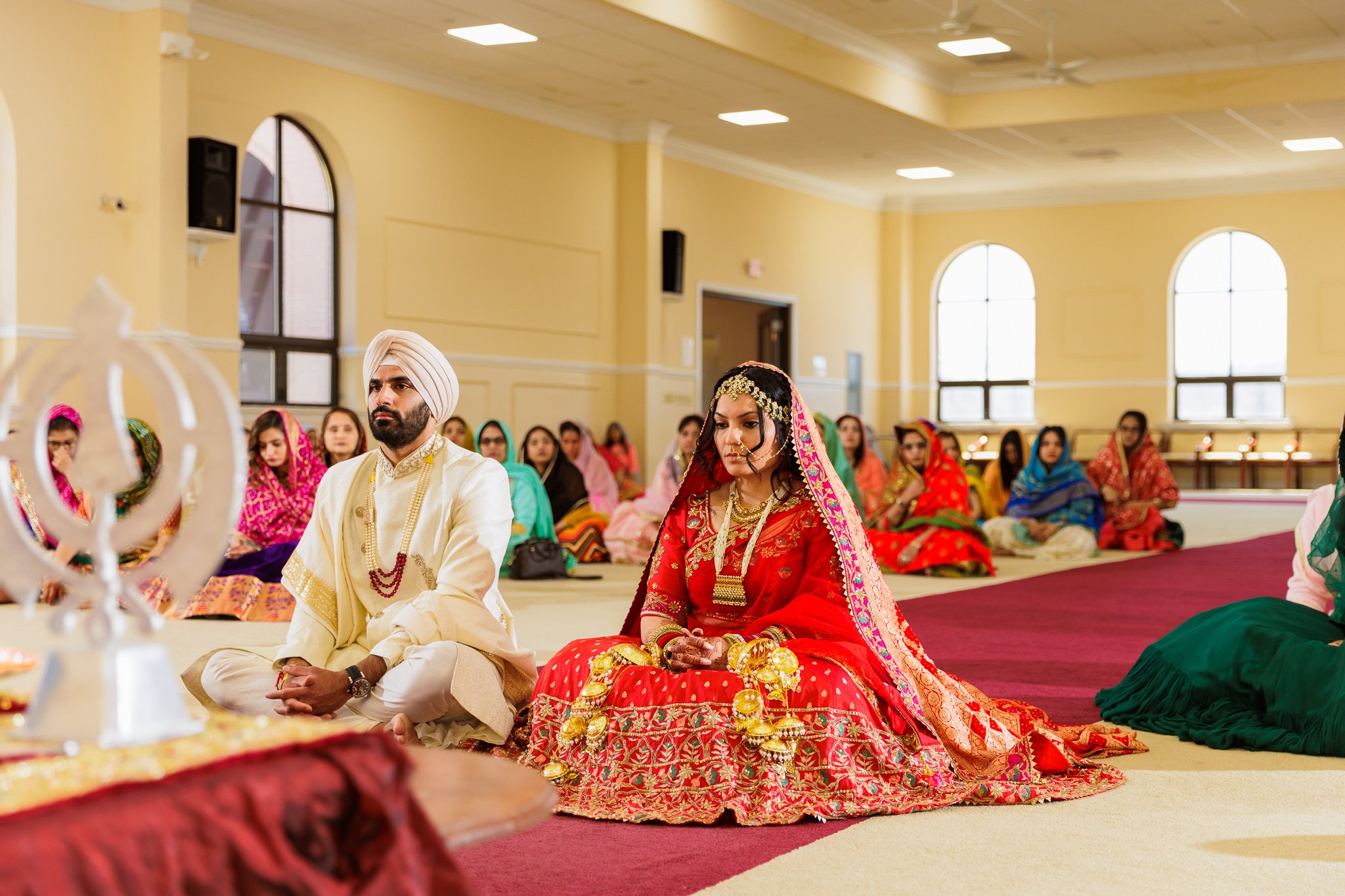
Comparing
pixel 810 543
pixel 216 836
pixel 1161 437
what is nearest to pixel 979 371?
pixel 1161 437

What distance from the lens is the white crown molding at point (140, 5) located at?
8297 mm

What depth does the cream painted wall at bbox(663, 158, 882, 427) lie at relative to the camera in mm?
13406

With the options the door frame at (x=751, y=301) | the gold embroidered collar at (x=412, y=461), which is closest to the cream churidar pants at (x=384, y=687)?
the gold embroidered collar at (x=412, y=461)

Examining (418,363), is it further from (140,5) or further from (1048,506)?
(1048,506)

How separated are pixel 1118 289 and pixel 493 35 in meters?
9.25

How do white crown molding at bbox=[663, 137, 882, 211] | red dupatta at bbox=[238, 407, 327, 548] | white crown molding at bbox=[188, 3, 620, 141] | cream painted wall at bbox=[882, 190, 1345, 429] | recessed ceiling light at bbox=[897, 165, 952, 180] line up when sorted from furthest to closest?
1. cream painted wall at bbox=[882, 190, 1345, 429]
2. recessed ceiling light at bbox=[897, 165, 952, 180]
3. white crown molding at bbox=[663, 137, 882, 211]
4. white crown molding at bbox=[188, 3, 620, 141]
5. red dupatta at bbox=[238, 407, 327, 548]

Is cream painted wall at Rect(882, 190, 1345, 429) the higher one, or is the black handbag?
cream painted wall at Rect(882, 190, 1345, 429)

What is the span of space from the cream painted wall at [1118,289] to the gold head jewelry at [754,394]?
13573mm

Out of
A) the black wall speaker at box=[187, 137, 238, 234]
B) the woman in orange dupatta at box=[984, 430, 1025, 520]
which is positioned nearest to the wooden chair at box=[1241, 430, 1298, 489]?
the woman in orange dupatta at box=[984, 430, 1025, 520]

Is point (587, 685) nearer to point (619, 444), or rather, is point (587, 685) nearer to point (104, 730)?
point (104, 730)

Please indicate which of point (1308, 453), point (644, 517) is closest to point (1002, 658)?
point (644, 517)

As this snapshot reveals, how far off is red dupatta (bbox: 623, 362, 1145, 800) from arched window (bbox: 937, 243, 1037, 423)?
46.1ft

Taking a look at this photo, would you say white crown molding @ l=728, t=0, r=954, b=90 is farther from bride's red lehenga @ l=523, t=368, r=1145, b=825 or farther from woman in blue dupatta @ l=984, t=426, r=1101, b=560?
bride's red lehenga @ l=523, t=368, r=1145, b=825

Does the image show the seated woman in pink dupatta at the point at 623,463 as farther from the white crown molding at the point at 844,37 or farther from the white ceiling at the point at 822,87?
the white crown molding at the point at 844,37
